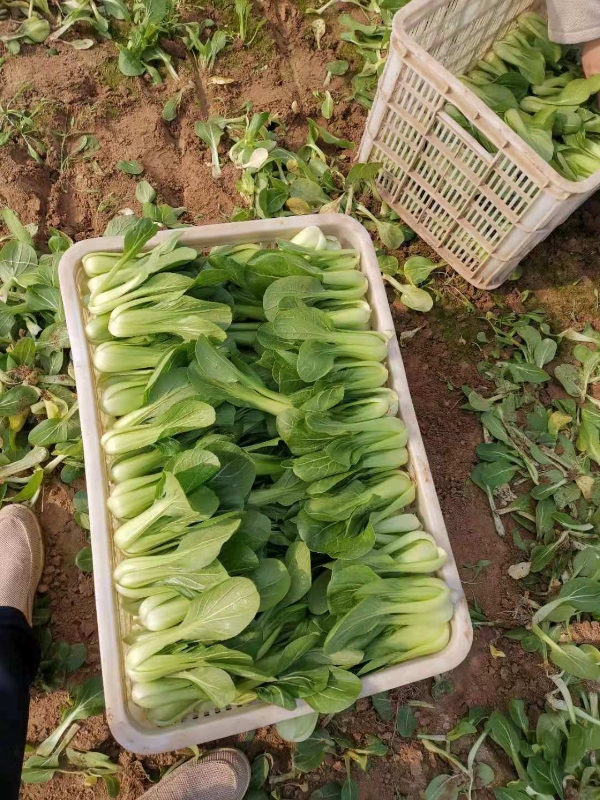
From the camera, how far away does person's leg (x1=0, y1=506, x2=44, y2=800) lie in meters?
2.04

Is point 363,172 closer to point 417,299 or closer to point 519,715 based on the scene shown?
point 417,299

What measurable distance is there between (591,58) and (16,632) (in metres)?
3.88

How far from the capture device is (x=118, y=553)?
2053 mm

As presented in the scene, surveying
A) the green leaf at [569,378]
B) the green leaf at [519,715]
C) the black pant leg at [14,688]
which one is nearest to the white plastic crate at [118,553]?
the black pant leg at [14,688]

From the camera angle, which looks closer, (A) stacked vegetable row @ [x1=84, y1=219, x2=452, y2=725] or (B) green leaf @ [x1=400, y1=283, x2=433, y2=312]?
(A) stacked vegetable row @ [x1=84, y1=219, x2=452, y2=725]

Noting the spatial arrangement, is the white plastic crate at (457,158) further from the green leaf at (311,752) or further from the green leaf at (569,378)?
the green leaf at (311,752)

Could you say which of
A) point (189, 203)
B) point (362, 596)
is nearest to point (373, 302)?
point (362, 596)

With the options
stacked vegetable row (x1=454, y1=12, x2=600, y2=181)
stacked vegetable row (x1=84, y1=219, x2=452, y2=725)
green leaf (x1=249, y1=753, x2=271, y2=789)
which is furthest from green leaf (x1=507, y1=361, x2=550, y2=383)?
green leaf (x1=249, y1=753, x2=271, y2=789)

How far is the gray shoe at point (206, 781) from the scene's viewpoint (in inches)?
91.0

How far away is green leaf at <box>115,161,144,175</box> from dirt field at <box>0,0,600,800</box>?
0.05 meters

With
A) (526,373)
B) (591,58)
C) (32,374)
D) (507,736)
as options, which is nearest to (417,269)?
(526,373)

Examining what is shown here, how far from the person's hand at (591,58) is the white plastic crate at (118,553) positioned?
1.59 metres

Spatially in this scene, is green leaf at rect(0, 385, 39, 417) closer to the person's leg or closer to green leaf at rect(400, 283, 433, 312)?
the person's leg

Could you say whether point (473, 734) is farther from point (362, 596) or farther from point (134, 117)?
point (134, 117)
